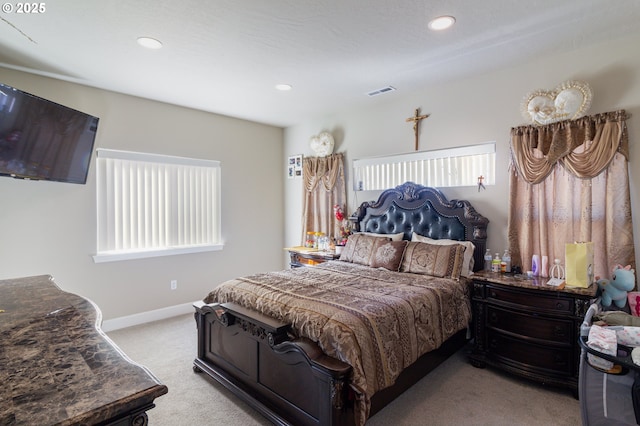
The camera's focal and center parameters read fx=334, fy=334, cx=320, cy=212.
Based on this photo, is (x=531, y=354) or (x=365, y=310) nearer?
(x=365, y=310)

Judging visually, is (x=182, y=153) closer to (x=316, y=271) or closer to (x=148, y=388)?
(x=316, y=271)

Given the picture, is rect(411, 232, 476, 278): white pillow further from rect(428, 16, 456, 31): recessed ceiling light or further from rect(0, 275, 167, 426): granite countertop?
rect(0, 275, 167, 426): granite countertop

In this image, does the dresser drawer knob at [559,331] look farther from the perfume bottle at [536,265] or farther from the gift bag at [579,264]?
the perfume bottle at [536,265]

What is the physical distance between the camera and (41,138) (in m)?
2.51

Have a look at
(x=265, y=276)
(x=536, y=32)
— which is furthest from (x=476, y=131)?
(x=265, y=276)

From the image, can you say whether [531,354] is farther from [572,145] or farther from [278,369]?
[278,369]

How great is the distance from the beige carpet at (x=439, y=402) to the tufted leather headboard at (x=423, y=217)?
108 cm

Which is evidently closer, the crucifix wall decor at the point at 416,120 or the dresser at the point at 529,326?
the dresser at the point at 529,326

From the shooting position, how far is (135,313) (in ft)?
13.4

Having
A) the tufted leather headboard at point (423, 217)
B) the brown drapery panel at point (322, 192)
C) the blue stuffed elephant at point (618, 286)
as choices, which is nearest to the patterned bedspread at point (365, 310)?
the tufted leather headboard at point (423, 217)

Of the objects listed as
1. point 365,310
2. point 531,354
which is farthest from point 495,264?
point 365,310

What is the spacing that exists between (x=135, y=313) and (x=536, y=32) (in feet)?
16.2

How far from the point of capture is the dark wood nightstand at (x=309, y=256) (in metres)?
4.25

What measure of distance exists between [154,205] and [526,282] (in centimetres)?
417
